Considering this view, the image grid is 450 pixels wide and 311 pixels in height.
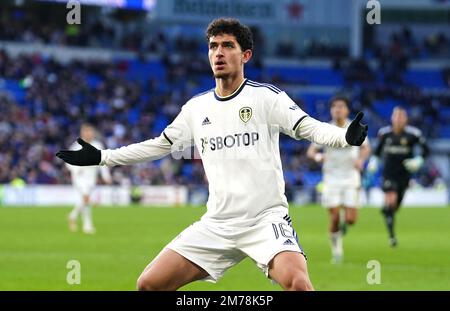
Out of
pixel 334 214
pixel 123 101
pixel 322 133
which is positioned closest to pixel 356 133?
pixel 322 133

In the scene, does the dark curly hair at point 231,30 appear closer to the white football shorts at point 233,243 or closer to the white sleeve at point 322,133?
the white sleeve at point 322,133

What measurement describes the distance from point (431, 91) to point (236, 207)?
52.8 meters

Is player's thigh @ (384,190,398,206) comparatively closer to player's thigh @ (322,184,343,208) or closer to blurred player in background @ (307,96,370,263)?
blurred player in background @ (307,96,370,263)

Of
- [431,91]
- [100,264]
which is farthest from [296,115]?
[431,91]

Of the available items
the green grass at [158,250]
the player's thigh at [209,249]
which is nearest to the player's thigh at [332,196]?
the green grass at [158,250]

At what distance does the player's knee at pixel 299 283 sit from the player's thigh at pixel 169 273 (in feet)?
3.21

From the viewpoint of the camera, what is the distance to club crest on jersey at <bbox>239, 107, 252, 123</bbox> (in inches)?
302

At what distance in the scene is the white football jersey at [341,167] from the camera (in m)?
16.8

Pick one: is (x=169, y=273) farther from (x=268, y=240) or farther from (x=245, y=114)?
(x=245, y=114)

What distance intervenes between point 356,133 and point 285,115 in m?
0.80

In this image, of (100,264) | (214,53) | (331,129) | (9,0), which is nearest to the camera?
(331,129)

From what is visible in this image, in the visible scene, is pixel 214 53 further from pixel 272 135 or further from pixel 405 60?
pixel 405 60

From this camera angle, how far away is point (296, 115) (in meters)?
7.50

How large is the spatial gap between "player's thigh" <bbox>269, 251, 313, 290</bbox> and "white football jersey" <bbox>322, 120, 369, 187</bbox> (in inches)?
381
